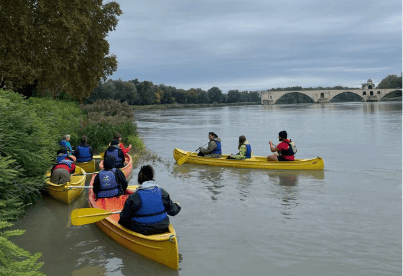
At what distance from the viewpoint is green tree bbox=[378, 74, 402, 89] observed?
143625 mm

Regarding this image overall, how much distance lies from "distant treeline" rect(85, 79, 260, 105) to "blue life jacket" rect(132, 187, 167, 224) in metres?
83.0

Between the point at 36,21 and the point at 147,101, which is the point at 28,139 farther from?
the point at 147,101

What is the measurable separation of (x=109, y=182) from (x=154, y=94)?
12824 cm

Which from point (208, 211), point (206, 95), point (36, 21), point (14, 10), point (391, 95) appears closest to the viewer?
point (208, 211)

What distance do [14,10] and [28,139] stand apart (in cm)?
1670

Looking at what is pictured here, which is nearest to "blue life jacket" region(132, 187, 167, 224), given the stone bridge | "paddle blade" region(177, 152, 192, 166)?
"paddle blade" region(177, 152, 192, 166)

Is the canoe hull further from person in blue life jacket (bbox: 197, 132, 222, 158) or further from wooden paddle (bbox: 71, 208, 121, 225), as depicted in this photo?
wooden paddle (bbox: 71, 208, 121, 225)

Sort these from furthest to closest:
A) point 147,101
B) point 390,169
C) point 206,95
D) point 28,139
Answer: point 206,95
point 147,101
point 390,169
point 28,139

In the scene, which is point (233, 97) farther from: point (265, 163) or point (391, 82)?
point (265, 163)

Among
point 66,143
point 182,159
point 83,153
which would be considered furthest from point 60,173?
point 182,159

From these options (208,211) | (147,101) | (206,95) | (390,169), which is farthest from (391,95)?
(208,211)

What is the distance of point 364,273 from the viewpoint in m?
6.67

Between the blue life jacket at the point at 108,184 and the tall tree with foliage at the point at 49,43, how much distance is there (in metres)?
15.8

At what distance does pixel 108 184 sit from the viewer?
367 inches
